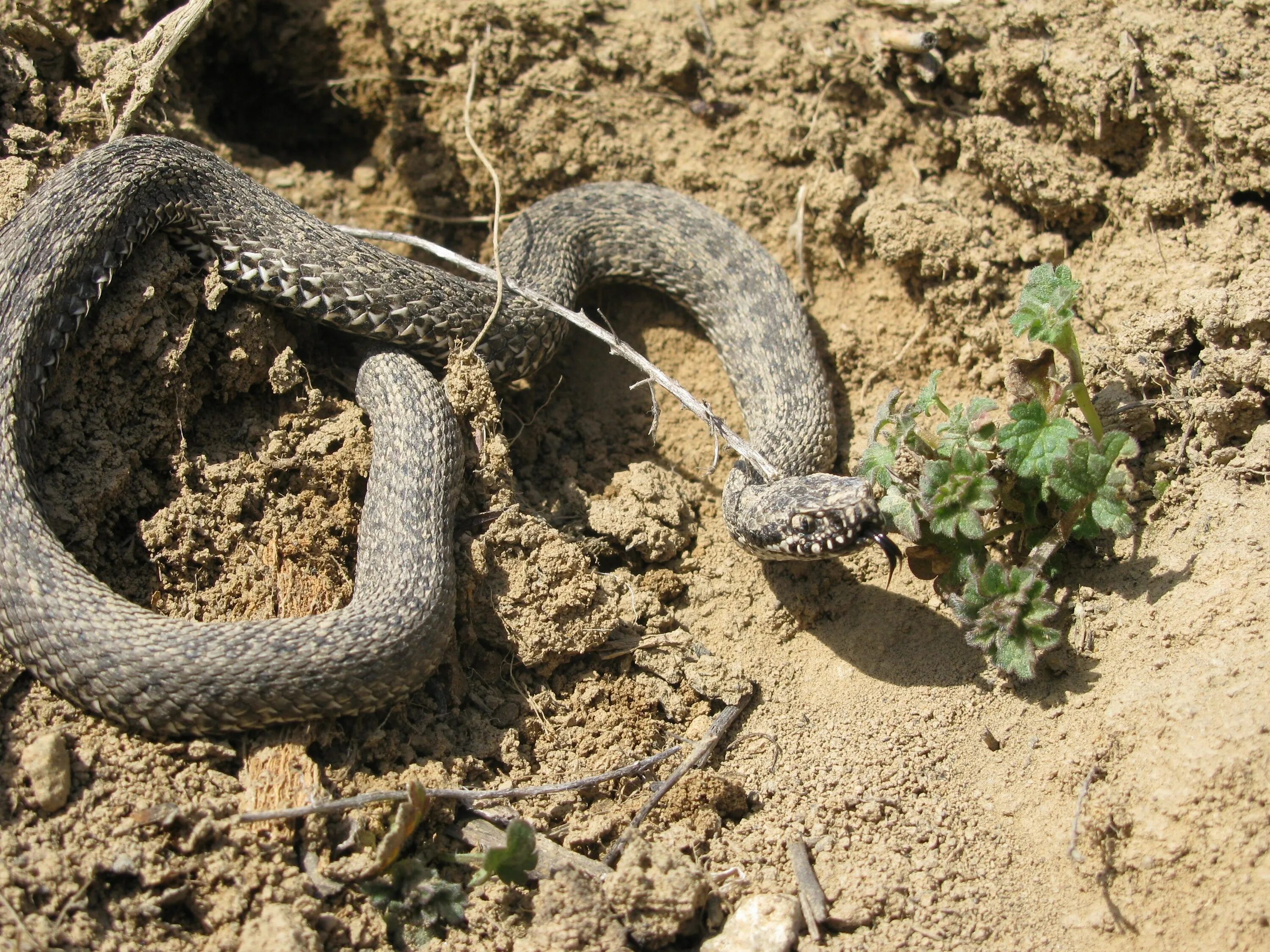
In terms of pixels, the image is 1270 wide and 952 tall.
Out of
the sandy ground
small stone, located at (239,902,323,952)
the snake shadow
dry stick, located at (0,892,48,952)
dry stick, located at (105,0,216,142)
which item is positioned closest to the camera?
dry stick, located at (0,892,48,952)

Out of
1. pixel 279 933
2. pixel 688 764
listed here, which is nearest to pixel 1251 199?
pixel 688 764

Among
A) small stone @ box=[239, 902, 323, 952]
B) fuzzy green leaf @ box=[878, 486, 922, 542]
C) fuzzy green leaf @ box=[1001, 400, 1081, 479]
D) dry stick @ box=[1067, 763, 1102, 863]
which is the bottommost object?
dry stick @ box=[1067, 763, 1102, 863]

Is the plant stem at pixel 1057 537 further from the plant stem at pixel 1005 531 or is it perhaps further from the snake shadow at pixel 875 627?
the snake shadow at pixel 875 627

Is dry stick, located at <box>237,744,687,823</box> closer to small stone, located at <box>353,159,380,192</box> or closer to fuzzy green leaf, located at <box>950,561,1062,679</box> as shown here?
fuzzy green leaf, located at <box>950,561,1062,679</box>

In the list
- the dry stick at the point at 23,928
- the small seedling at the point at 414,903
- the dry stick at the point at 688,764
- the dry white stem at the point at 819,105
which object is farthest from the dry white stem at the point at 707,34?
the dry stick at the point at 23,928

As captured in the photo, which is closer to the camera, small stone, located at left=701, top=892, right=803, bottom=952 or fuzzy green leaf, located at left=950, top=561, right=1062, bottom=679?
small stone, located at left=701, top=892, right=803, bottom=952

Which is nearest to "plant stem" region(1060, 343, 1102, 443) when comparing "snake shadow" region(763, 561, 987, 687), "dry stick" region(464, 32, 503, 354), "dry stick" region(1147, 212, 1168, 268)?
"snake shadow" region(763, 561, 987, 687)

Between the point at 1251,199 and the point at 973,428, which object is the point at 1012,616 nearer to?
the point at 973,428
